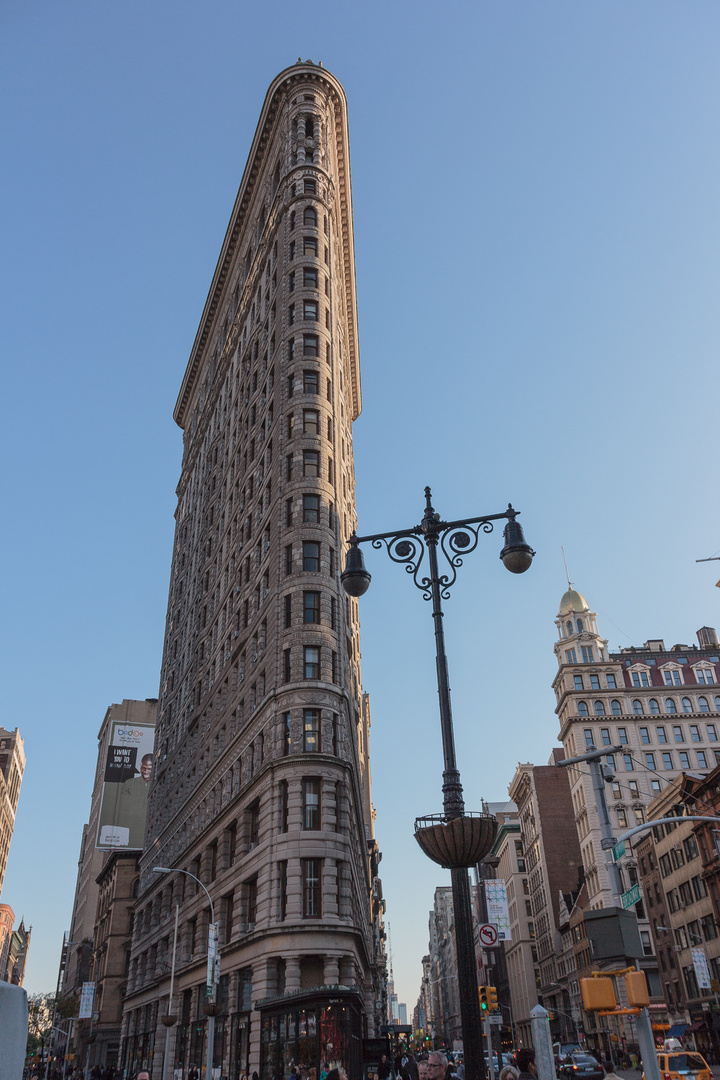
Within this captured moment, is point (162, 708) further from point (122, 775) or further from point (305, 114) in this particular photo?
point (305, 114)

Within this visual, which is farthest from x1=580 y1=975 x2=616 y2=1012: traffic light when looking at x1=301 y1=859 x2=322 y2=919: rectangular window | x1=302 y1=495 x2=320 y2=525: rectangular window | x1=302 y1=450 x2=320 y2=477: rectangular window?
x1=302 y1=450 x2=320 y2=477: rectangular window

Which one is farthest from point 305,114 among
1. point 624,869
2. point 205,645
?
point 624,869

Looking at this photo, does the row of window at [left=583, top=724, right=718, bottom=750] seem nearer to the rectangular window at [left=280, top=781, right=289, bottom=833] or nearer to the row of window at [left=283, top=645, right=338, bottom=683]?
the row of window at [left=283, top=645, right=338, bottom=683]

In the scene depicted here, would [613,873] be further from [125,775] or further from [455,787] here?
[125,775]

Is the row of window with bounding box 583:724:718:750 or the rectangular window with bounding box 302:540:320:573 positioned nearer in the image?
the rectangular window with bounding box 302:540:320:573

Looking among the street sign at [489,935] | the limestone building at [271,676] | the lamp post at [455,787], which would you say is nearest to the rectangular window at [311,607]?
the limestone building at [271,676]

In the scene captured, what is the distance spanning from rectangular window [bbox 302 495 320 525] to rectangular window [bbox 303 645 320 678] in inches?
312

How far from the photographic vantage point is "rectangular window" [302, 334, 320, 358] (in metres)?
56.5

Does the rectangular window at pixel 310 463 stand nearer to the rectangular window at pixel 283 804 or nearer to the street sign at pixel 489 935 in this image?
the rectangular window at pixel 283 804

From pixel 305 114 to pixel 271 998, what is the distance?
68.8 meters

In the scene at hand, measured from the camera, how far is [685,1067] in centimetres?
2652

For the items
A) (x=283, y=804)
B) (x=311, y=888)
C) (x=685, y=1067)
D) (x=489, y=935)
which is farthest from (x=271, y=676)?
(x=685, y=1067)

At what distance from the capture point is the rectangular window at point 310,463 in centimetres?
5150

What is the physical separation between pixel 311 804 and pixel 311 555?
47.2 ft
